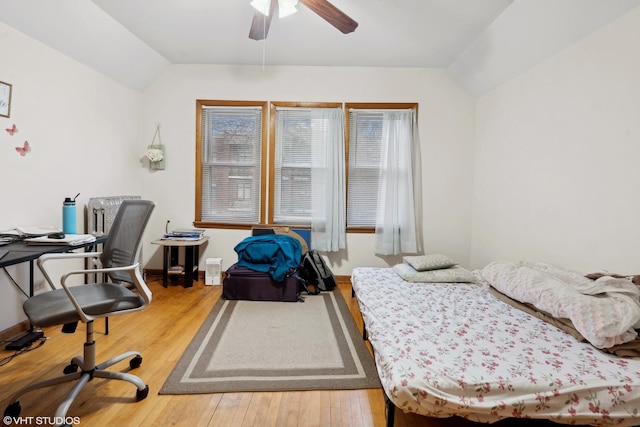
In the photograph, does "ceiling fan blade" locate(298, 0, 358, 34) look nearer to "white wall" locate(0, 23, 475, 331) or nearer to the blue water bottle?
"white wall" locate(0, 23, 475, 331)

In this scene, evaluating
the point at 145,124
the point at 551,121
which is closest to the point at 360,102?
the point at 551,121

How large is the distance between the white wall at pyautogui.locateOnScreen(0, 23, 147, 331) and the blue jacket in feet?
5.03

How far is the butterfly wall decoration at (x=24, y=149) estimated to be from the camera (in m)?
2.38

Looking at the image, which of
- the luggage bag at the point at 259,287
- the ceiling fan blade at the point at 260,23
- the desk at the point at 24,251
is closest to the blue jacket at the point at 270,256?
the luggage bag at the point at 259,287

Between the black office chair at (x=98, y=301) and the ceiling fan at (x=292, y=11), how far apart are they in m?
1.38

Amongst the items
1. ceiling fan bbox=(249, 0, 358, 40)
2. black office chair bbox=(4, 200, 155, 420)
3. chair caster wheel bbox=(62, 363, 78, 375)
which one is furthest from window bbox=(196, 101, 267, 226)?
chair caster wheel bbox=(62, 363, 78, 375)

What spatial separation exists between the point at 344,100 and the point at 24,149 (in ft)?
9.88

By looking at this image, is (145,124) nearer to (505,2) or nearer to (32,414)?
(32,414)

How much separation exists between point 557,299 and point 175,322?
2.71m

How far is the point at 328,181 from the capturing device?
3859mm

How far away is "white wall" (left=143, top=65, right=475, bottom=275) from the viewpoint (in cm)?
388

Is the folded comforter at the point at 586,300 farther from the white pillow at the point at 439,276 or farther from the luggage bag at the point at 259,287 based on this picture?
the luggage bag at the point at 259,287

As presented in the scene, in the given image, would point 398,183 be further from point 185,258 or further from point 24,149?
point 24,149

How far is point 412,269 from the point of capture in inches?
116
